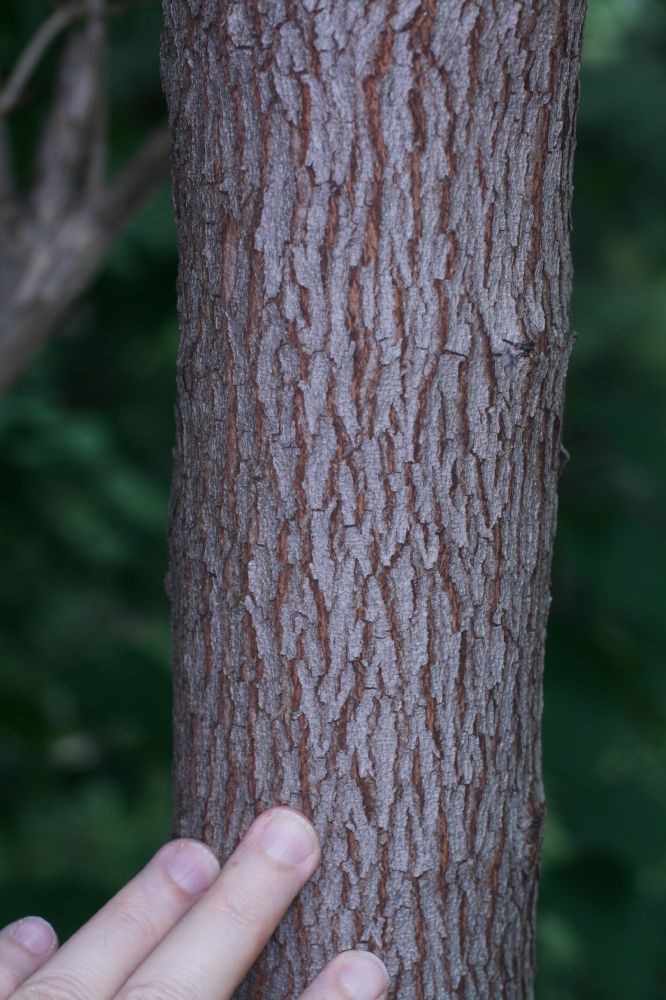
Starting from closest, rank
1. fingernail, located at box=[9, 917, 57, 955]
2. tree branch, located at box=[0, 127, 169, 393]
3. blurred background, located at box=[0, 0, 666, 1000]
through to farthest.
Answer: fingernail, located at box=[9, 917, 57, 955] → tree branch, located at box=[0, 127, 169, 393] → blurred background, located at box=[0, 0, 666, 1000]

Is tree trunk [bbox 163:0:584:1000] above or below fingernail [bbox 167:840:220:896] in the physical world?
above

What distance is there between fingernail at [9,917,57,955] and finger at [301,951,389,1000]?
354 millimetres

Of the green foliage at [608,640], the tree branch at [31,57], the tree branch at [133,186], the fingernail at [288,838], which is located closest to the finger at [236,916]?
the fingernail at [288,838]

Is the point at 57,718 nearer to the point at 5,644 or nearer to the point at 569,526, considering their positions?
the point at 5,644

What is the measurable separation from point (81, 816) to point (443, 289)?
14.5 feet

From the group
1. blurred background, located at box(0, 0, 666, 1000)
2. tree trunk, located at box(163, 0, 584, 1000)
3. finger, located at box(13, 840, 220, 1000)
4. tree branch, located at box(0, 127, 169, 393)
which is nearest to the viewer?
tree trunk, located at box(163, 0, 584, 1000)

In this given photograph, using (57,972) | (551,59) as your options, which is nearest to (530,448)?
(551,59)

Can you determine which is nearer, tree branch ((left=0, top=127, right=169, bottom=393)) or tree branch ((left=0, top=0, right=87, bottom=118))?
tree branch ((left=0, top=0, right=87, bottom=118))

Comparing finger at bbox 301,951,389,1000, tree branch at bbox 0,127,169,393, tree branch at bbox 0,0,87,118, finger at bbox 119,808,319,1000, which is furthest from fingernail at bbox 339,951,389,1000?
tree branch at bbox 0,0,87,118

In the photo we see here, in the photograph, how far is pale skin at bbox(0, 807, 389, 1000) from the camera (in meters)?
1.08

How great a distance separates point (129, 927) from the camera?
116 cm

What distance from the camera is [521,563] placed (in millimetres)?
1157

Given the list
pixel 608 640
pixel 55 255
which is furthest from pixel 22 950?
pixel 608 640

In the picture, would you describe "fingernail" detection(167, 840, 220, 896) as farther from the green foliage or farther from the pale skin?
the green foliage
